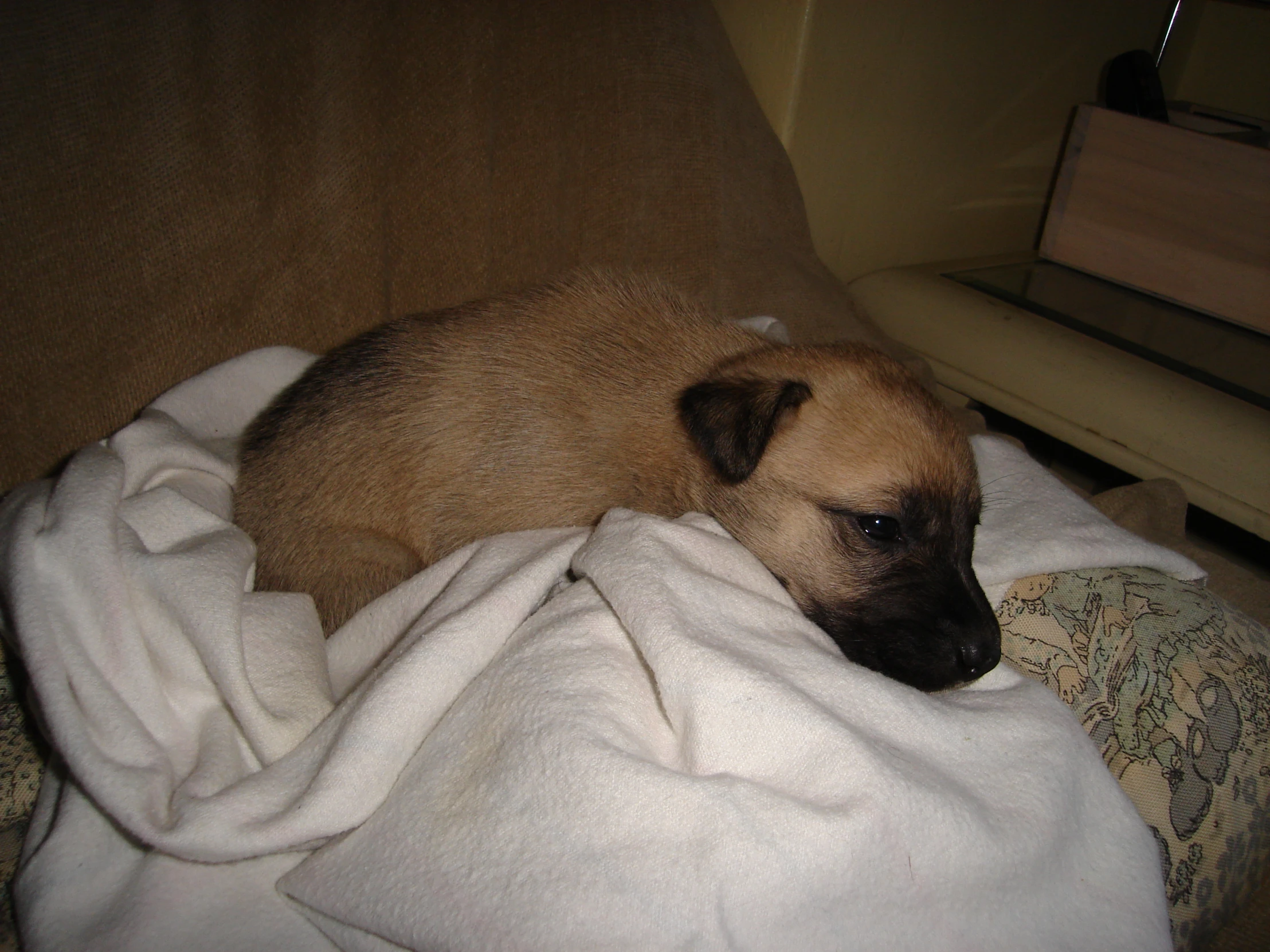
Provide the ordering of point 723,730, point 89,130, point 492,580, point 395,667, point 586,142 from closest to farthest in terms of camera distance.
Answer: point 723,730 → point 395,667 → point 492,580 → point 89,130 → point 586,142

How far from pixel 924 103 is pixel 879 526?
2.35 m

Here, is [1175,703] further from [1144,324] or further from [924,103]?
[924,103]

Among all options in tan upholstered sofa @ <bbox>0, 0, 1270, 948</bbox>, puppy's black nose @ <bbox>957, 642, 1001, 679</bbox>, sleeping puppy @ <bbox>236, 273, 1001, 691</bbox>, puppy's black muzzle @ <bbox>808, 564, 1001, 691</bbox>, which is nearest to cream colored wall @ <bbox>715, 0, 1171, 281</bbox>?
tan upholstered sofa @ <bbox>0, 0, 1270, 948</bbox>

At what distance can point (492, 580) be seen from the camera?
4.95 feet

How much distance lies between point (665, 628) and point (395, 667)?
46 cm

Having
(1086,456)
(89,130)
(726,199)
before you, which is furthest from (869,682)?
(1086,456)

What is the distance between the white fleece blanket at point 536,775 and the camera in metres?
1.08

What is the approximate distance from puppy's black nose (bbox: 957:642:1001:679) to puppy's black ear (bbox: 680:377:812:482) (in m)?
0.52

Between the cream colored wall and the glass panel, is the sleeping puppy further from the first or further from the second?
the glass panel

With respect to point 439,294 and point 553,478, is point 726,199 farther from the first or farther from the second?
point 553,478

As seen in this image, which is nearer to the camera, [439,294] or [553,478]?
[553,478]

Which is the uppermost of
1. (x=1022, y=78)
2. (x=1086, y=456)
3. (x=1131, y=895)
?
(x=1022, y=78)

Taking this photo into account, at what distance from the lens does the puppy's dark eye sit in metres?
1.56

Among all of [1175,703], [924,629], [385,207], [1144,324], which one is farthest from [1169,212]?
[385,207]
